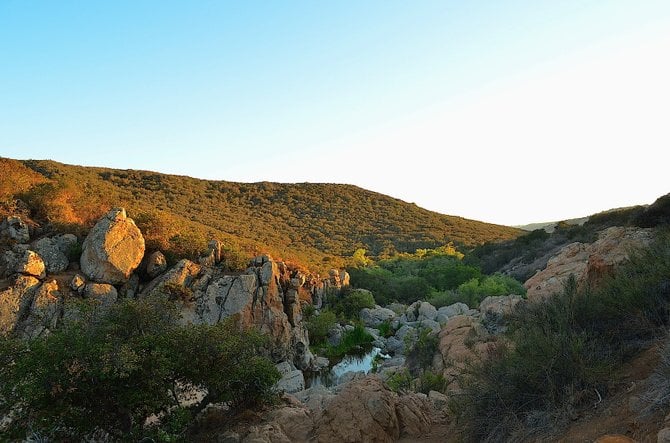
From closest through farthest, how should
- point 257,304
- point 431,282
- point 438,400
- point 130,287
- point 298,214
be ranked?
point 438,400
point 130,287
point 257,304
point 431,282
point 298,214

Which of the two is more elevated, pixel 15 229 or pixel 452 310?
pixel 15 229

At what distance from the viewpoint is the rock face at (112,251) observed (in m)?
14.7

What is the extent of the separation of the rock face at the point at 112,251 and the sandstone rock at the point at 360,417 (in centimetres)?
967

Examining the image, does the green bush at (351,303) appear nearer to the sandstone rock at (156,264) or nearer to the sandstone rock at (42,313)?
the sandstone rock at (156,264)

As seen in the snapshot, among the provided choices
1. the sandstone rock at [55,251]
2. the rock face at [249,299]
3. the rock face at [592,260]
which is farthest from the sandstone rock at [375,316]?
the sandstone rock at [55,251]

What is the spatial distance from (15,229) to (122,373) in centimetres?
1089

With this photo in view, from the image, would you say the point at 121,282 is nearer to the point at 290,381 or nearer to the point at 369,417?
the point at 290,381

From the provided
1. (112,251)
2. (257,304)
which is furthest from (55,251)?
(257,304)

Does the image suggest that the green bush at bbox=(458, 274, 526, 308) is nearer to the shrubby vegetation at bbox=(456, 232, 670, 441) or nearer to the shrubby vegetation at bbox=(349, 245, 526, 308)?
the shrubby vegetation at bbox=(349, 245, 526, 308)

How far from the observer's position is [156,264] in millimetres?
16188

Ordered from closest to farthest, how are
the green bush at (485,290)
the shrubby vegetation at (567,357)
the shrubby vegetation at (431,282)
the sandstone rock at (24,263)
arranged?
1. the shrubby vegetation at (567,357)
2. the sandstone rock at (24,263)
3. the green bush at (485,290)
4. the shrubby vegetation at (431,282)

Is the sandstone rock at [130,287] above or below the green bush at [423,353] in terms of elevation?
above

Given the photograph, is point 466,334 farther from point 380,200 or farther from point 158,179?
point 380,200

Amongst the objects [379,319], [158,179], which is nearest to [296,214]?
[158,179]
